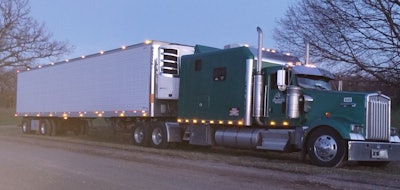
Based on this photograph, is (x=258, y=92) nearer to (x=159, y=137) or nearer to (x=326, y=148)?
(x=326, y=148)

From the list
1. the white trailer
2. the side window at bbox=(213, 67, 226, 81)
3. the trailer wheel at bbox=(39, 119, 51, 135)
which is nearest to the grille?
the side window at bbox=(213, 67, 226, 81)

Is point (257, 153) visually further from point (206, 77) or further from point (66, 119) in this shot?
point (66, 119)

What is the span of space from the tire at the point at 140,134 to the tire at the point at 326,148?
7690 millimetres

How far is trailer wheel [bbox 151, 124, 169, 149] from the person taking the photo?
18.2 metres

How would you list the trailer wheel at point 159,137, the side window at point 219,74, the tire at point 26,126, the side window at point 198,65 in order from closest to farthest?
the side window at point 219,74 < the side window at point 198,65 < the trailer wheel at point 159,137 < the tire at point 26,126

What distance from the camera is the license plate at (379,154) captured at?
12670 millimetres

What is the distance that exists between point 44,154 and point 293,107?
7.87 m

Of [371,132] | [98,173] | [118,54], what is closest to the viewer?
[98,173]

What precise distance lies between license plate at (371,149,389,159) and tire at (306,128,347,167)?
0.83m

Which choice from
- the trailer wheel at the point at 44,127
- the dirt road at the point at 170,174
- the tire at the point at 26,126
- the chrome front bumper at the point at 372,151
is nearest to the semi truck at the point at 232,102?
the chrome front bumper at the point at 372,151

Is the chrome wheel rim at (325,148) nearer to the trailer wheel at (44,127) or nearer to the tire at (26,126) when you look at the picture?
the trailer wheel at (44,127)

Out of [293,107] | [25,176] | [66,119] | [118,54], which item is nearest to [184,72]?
[118,54]

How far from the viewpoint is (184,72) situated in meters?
17.7

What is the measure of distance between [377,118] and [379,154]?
0.99 meters
